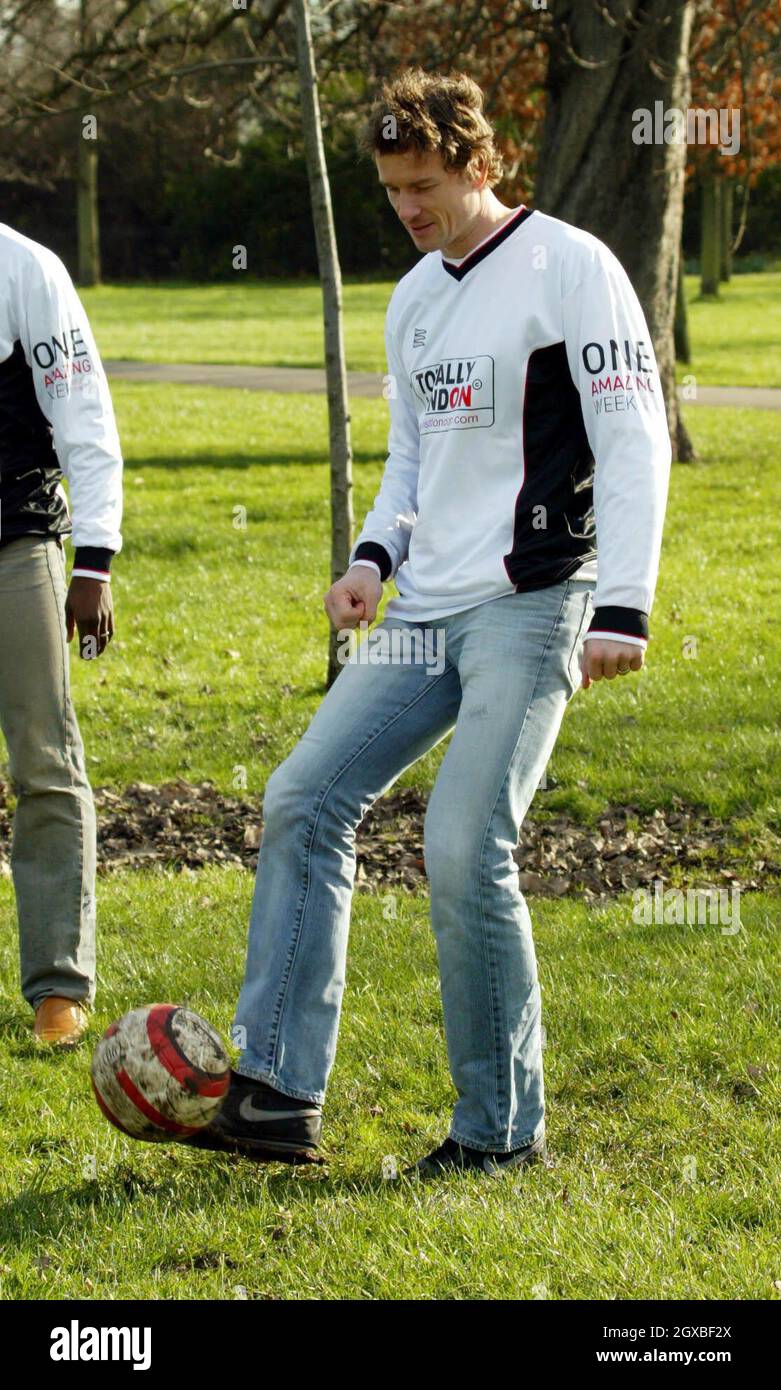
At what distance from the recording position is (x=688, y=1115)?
4172 millimetres

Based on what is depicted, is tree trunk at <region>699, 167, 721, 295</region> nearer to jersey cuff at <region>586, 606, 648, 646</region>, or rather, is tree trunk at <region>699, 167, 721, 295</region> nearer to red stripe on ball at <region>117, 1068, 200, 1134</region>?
jersey cuff at <region>586, 606, 648, 646</region>

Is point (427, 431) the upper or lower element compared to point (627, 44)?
lower

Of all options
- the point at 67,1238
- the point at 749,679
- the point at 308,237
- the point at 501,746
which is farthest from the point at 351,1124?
the point at 308,237

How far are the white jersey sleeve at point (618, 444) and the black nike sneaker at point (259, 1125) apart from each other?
1364 mm

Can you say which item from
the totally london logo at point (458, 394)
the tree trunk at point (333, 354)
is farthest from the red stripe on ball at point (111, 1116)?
the tree trunk at point (333, 354)

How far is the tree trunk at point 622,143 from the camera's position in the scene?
42.8 ft

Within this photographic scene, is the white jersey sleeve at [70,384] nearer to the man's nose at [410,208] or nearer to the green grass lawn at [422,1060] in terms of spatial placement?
the man's nose at [410,208]

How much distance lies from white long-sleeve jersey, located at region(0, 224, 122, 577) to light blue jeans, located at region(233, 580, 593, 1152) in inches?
43.0
